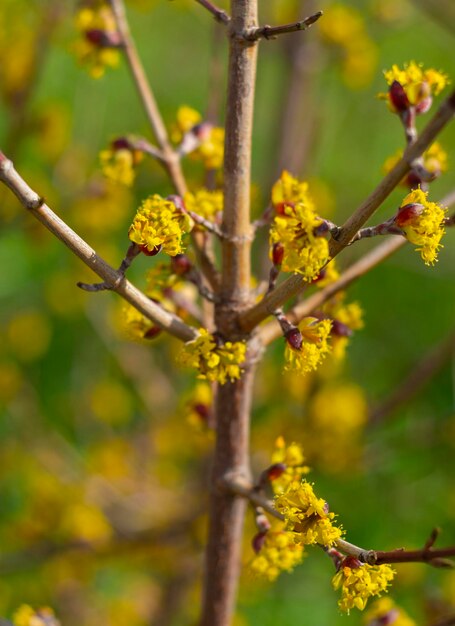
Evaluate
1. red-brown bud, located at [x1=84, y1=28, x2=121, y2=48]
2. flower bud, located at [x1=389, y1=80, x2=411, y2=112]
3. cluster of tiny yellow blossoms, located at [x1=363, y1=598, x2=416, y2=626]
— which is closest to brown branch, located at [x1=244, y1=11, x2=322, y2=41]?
flower bud, located at [x1=389, y1=80, x2=411, y2=112]

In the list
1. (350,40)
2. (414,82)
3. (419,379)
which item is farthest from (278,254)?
(350,40)

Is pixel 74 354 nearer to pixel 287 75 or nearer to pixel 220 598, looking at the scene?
pixel 287 75

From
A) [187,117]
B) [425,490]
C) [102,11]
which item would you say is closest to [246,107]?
[187,117]

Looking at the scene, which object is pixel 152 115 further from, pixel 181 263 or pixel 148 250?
pixel 148 250

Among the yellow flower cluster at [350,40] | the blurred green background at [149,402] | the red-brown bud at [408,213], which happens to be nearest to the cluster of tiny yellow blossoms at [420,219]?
the red-brown bud at [408,213]

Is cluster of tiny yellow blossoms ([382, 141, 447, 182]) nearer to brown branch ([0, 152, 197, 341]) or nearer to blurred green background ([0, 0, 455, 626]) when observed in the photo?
brown branch ([0, 152, 197, 341])

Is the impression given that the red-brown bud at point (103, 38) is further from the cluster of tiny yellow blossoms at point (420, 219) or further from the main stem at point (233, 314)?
the cluster of tiny yellow blossoms at point (420, 219)

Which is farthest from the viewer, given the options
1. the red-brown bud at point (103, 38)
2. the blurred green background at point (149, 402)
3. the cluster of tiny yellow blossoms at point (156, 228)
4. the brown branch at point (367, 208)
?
the blurred green background at point (149, 402)
